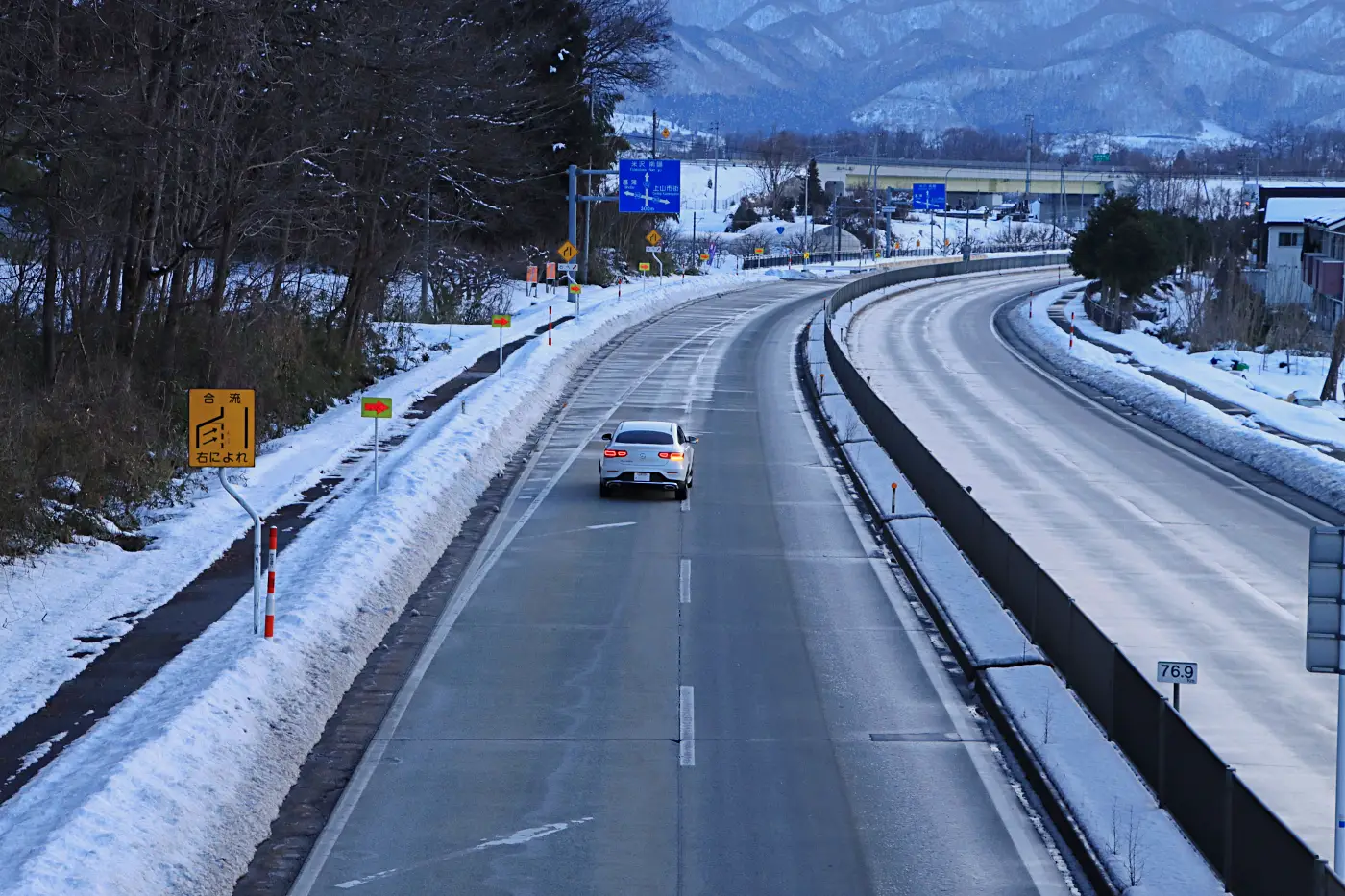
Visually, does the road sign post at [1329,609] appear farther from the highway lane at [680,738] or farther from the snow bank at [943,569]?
the snow bank at [943,569]

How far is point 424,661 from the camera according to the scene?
54.9 ft

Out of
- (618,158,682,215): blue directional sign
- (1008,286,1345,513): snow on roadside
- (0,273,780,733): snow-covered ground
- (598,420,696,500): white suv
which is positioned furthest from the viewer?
(618,158,682,215): blue directional sign

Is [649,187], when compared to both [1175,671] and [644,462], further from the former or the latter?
[1175,671]

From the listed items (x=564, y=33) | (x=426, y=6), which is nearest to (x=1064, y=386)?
(x=426, y=6)

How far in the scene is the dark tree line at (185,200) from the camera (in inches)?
917

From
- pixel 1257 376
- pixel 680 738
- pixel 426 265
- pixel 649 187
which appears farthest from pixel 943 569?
pixel 649 187

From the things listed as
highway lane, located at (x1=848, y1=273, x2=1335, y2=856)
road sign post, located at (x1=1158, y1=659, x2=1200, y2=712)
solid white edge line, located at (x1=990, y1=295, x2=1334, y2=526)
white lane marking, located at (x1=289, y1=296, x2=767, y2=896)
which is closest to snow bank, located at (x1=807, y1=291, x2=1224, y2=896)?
road sign post, located at (x1=1158, y1=659, x2=1200, y2=712)

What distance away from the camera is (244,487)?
2512 cm

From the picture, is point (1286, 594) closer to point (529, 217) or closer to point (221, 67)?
point (221, 67)

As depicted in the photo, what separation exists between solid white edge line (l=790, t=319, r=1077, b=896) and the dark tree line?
34.9 ft

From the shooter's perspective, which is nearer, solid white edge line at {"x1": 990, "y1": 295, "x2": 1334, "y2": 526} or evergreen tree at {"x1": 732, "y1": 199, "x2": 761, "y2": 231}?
solid white edge line at {"x1": 990, "y1": 295, "x2": 1334, "y2": 526}

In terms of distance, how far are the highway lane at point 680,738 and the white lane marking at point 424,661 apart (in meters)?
0.04

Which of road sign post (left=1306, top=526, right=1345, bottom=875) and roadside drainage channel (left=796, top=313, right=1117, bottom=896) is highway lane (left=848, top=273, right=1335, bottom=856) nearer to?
roadside drainage channel (left=796, top=313, right=1117, bottom=896)

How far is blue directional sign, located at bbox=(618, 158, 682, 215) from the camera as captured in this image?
243ft
